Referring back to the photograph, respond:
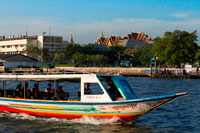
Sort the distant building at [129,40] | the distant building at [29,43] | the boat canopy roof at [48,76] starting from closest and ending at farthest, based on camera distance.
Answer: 1. the boat canopy roof at [48,76]
2. the distant building at [29,43]
3. the distant building at [129,40]

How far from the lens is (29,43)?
132250 millimetres

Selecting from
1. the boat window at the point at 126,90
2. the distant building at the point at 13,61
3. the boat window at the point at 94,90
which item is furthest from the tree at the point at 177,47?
the boat window at the point at 94,90

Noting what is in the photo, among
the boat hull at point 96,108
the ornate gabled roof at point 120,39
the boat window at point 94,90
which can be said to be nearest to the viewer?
the boat hull at point 96,108

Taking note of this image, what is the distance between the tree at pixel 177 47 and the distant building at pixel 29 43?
60764 millimetres

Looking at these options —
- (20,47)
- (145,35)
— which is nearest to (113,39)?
(145,35)

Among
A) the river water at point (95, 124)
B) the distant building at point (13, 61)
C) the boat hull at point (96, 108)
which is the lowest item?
the river water at point (95, 124)

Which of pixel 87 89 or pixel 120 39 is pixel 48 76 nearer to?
pixel 87 89

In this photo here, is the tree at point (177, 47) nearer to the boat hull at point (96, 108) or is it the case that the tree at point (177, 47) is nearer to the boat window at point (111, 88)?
the boat window at point (111, 88)

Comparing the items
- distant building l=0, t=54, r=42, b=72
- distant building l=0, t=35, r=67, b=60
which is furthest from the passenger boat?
distant building l=0, t=35, r=67, b=60

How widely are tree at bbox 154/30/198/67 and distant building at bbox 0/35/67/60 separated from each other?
60.8 metres

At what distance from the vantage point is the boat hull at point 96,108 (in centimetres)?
1632

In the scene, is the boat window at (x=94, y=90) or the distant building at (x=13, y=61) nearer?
the boat window at (x=94, y=90)

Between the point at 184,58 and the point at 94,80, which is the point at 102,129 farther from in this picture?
the point at 184,58

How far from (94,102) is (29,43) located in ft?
392
